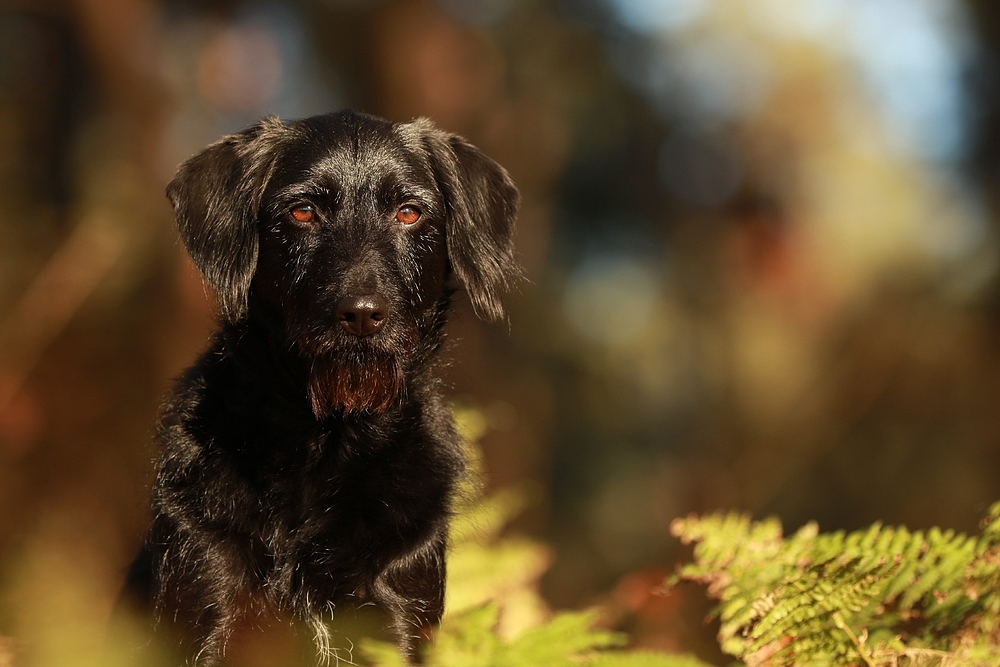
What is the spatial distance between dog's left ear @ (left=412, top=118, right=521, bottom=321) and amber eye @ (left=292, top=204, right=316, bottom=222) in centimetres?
52

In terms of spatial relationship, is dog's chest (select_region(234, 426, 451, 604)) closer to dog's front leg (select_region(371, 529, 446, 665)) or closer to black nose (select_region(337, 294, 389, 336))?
dog's front leg (select_region(371, 529, 446, 665))

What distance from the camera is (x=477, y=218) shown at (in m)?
3.66

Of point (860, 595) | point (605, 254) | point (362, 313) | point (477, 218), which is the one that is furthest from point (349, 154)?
point (605, 254)

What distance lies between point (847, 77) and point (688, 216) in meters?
2.66

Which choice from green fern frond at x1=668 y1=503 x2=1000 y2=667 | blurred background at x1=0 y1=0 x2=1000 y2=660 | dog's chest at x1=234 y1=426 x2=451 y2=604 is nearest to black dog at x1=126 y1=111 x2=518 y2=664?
dog's chest at x1=234 y1=426 x2=451 y2=604

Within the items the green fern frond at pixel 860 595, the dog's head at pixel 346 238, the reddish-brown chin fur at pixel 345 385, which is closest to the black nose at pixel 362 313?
the dog's head at pixel 346 238

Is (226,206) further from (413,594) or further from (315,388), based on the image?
(413,594)

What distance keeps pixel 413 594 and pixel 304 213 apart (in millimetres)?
1318

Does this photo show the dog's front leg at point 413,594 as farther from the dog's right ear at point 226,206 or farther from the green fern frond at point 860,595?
the dog's right ear at point 226,206

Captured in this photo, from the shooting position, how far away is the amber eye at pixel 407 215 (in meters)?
3.42

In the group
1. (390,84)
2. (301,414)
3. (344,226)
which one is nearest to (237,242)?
(344,226)

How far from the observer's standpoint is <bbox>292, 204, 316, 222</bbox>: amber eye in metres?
3.32

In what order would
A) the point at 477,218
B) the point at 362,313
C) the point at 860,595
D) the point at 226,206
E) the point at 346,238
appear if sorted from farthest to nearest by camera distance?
1. the point at 477,218
2. the point at 226,206
3. the point at 346,238
4. the point at 362,313
5. the point at 860,595

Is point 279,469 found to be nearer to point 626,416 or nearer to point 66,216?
point 66,216
